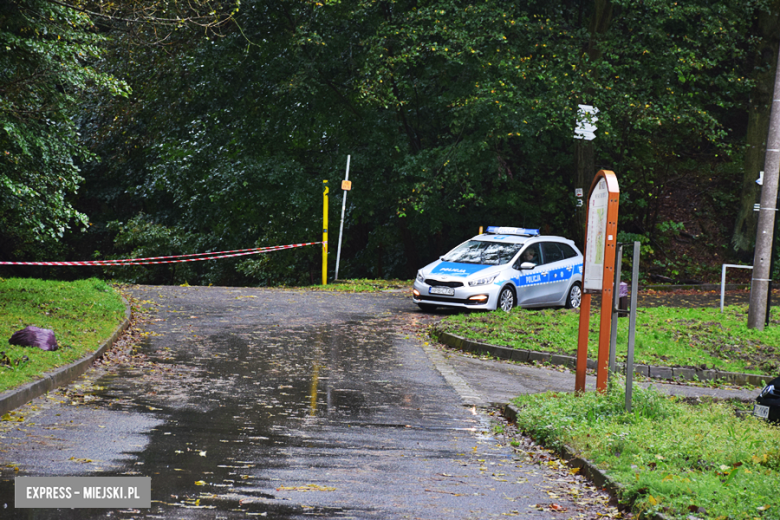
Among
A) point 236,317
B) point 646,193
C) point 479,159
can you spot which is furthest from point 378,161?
point 236,317

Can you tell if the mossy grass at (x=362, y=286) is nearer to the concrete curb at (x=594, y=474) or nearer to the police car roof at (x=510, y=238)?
the police car roof at (x=510, y=238)

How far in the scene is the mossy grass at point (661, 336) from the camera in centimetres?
1275

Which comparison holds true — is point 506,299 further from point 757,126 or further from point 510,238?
point 757,126

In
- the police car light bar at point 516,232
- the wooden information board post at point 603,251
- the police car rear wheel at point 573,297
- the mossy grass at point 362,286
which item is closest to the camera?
the wooden information board post at point 603,251

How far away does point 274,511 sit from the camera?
5125 millimetres

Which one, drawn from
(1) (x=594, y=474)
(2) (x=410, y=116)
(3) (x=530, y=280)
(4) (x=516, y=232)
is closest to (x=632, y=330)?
(1) (x=594, y=474)

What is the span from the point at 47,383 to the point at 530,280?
11.0 metres

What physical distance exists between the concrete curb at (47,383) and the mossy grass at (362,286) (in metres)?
11.3

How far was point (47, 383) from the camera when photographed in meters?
8.84

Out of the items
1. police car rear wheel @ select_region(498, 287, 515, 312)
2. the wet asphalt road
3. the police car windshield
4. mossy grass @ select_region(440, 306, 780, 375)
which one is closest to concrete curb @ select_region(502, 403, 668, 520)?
the wet asphalt road

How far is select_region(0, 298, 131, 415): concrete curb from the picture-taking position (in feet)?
25.7

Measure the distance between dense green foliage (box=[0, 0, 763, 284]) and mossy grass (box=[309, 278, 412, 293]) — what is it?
2328mm

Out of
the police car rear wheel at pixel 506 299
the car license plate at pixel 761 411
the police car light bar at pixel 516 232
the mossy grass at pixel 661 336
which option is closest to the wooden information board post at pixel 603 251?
the car license plate at pixel 761 411

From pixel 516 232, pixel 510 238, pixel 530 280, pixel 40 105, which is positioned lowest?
pixel 530 280
